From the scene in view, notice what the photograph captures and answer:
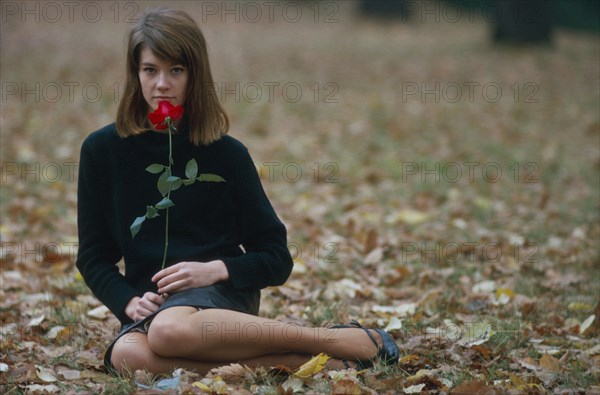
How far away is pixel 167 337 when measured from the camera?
226 centimetres

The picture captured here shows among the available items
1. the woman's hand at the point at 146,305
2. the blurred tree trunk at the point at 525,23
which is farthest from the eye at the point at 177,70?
the blurred tree trunk at the point at 525,23

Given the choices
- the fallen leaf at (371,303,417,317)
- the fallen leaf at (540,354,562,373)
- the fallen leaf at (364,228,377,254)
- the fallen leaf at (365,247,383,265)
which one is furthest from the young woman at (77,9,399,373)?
the fallen leaf at (364,228,377,254)

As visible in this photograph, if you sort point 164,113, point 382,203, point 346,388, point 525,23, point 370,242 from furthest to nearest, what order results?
point 525,23 < point 382,203 < point 370,242 < point 164,113 < point 346,388

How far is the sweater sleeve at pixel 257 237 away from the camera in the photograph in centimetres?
251

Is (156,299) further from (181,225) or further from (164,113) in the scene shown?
(164,113)

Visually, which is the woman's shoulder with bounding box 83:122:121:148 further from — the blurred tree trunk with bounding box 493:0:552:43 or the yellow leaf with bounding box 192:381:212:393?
the blurred tree trunk with bounding box 493:0:552:43

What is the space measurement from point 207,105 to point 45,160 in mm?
4329

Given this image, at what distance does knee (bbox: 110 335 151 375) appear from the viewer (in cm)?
234

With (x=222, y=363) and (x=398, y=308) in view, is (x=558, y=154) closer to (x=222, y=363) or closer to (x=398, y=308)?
(x=398, y=308)

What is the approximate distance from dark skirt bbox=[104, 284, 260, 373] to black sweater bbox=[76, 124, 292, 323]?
61 millimetres

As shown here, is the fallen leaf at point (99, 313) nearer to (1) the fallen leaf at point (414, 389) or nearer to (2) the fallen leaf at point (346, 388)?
(2) the fallen leaf at point (346, 388)

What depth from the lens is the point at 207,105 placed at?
256 cm

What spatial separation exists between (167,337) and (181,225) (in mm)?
451

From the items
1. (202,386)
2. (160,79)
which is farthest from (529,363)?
(160,79)
